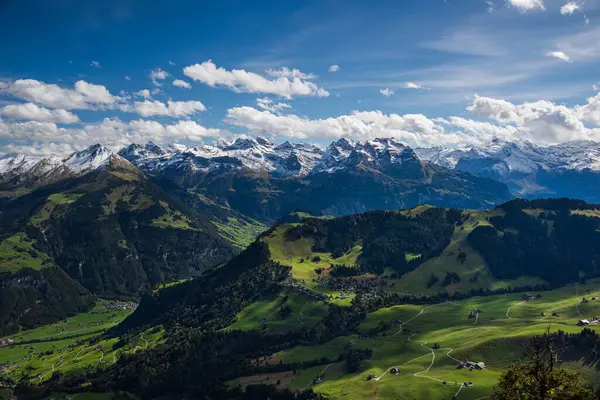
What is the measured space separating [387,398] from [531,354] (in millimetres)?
147278

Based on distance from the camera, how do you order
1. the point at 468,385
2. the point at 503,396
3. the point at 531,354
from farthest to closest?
the point at 468,385, the point at 503,396, the point at 531,354

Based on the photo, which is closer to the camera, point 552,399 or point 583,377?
point 552,399

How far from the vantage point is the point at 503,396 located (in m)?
69.0

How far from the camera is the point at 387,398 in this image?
198875 millimetres

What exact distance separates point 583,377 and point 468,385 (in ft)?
152

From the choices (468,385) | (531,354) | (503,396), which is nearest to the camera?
(531,354)

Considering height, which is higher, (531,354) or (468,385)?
(531,354)

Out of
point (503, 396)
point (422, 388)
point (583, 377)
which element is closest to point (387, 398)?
point (422, 388)

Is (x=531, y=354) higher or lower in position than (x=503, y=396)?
higher

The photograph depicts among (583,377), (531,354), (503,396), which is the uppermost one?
(531,354)

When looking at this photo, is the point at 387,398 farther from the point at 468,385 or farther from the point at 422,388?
the point at 468,385

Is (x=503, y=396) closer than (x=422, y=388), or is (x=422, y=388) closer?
(x=503, y=396)

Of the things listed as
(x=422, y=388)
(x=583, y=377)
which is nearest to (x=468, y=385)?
(x=422, y=388)

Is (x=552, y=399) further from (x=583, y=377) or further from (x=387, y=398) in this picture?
(x=583, y=377)
